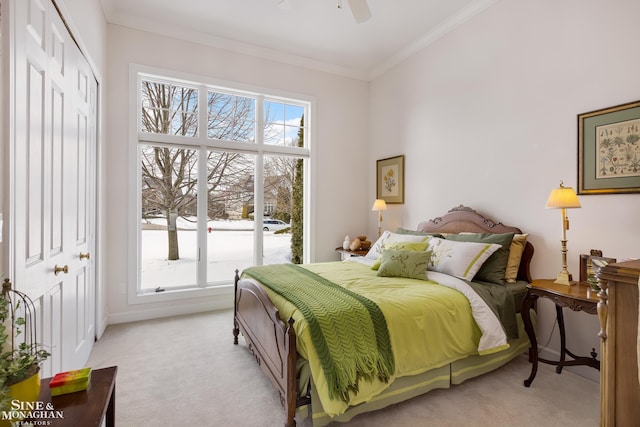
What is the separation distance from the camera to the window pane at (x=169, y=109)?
12.3 feet

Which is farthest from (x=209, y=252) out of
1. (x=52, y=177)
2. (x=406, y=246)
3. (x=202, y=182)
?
(x=406, y=246)

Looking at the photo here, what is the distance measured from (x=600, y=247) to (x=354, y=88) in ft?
11.9

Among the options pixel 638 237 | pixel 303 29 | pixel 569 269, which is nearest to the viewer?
pixel 638 237

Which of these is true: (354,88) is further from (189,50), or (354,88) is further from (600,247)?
(600,247)

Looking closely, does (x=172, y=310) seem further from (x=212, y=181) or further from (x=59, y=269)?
(x=59, y=269)

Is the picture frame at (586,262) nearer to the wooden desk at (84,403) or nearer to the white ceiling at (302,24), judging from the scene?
the white ceiling at (302,24)

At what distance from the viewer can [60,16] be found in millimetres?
2010

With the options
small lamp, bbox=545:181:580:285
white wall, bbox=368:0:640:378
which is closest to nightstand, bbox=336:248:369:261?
white wall, bbox=368:0:640:378

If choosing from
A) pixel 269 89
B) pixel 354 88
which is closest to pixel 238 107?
pixel 269 89

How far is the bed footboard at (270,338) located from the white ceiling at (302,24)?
2.69 m

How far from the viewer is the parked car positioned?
14.3 ft

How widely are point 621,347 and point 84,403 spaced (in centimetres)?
184

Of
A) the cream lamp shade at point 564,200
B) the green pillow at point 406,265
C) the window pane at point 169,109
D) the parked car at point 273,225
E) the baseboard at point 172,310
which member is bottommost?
the baseboard at point 172,310

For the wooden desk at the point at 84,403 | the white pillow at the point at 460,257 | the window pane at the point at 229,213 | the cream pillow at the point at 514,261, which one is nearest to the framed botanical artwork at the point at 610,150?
the cream pillow at the point at 514,261
